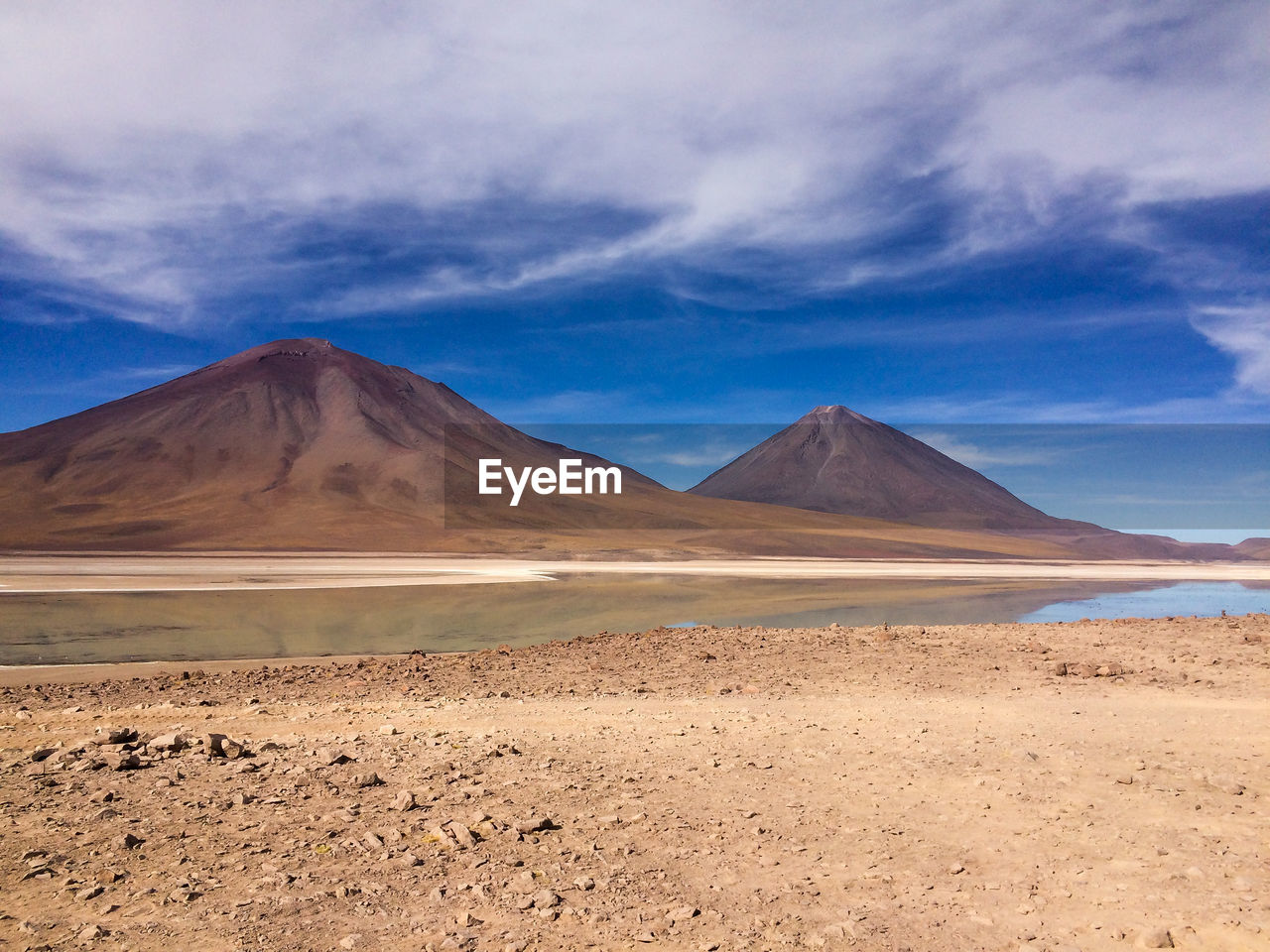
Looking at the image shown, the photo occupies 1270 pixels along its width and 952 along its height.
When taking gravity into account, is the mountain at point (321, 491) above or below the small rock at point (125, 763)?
above

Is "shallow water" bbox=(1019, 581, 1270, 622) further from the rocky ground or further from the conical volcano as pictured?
the conical volcano

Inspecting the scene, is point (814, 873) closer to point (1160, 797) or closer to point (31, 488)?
point (1160, 797)

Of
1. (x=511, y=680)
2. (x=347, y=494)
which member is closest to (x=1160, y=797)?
(x=511, y=680)

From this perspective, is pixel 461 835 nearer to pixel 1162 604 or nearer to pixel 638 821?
pixel 638 821

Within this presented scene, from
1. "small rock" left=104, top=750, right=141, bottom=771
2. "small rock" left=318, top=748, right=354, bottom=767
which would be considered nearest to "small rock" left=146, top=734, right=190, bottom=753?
"small rock" left=104, top=750, right=141, bottom=771

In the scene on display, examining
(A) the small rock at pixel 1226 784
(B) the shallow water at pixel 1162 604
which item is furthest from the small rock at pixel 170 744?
(B) the shallow water at pixel 1162 604

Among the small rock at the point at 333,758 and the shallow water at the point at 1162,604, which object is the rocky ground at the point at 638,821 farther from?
the shallow water at the point at 1162,604

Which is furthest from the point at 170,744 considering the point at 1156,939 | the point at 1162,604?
the point at 1162,604

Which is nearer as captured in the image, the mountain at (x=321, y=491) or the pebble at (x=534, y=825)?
the pebble at (x=534, y=825)
